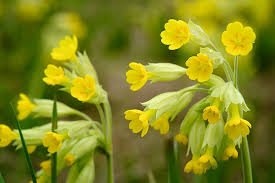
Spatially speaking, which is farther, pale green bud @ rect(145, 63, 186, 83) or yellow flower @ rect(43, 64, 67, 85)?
yellow flower @ rect(43, 64, 67, 85)

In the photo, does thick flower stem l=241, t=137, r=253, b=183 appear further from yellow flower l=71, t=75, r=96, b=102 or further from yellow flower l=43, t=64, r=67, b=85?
yellow flower l=43, t=64, r=67, b=85

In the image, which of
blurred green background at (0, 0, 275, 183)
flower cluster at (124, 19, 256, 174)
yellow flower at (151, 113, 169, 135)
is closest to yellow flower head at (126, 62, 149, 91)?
flower cluster at (124, 19, 256, 174)

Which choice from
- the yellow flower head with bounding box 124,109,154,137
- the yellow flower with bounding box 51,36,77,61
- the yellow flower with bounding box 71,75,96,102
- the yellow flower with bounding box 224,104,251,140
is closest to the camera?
the yellow flower with bounding box 224,104,251,140

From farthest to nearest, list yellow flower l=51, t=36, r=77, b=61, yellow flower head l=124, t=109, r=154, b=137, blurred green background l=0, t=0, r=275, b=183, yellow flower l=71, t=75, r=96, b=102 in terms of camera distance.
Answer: blurred green background l=0, t=0, r=275, b=183
yellow flower l=51, t=36, r=77, b=61
yellow flower l=71, t=75, r=96, b=102
yellow flower head l=124, t=109, r=154, b=137

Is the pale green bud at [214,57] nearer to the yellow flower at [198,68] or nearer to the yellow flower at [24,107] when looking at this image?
the yellow flower at [198,68]

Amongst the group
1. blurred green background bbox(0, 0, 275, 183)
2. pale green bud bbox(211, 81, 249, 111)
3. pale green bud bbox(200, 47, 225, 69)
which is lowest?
blurred green background bbox(0, 0, 275, 183)

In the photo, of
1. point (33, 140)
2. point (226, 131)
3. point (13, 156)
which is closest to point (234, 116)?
point (226, 131)
